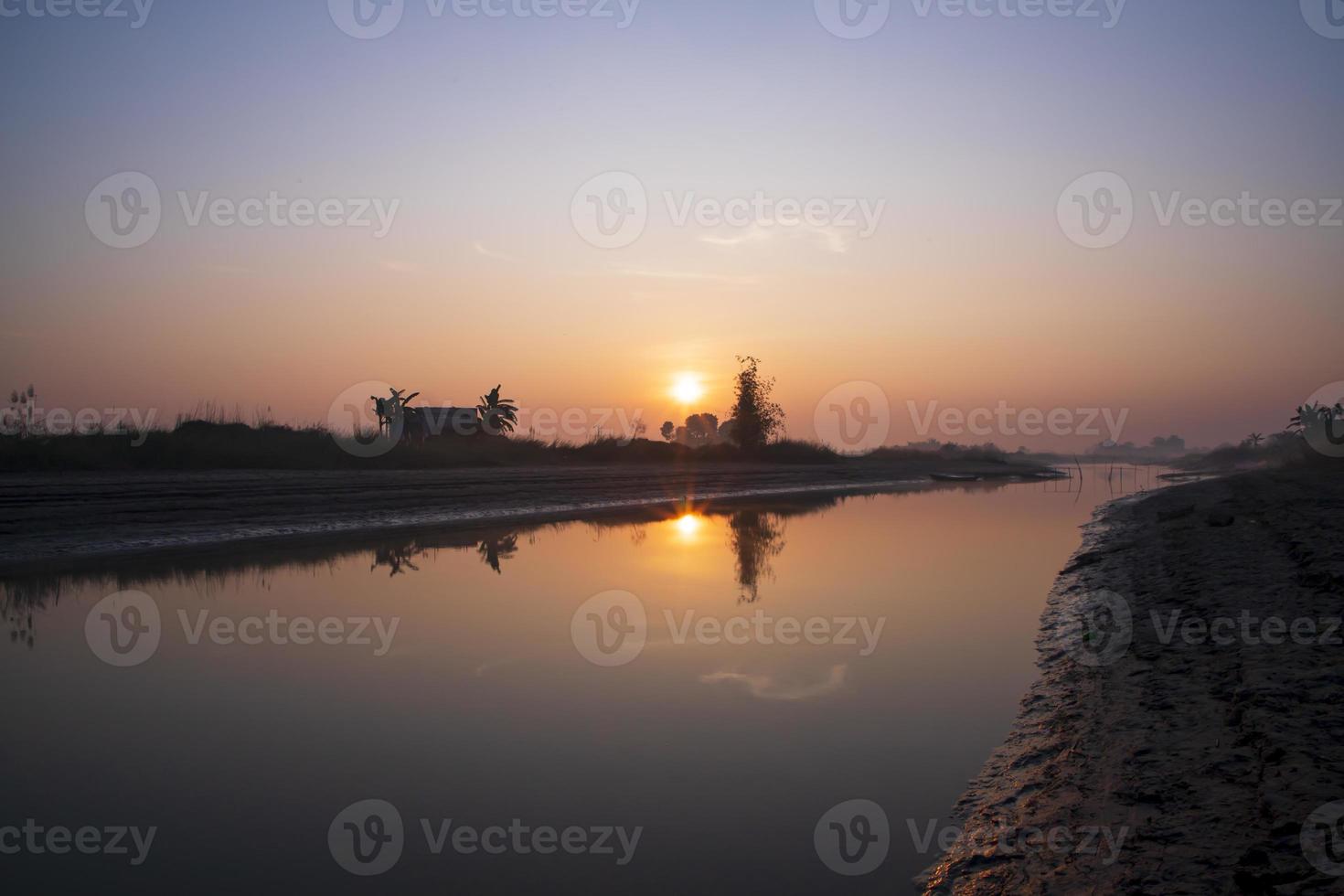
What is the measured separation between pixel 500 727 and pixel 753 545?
13.2 meters

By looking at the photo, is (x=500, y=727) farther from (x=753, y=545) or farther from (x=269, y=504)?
(x=269, y=504)

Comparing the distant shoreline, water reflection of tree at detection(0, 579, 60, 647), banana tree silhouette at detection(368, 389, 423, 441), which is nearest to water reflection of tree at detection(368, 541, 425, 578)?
the distant shoreline

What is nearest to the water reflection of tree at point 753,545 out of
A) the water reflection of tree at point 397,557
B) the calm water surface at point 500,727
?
the calm water surface at point 500,727

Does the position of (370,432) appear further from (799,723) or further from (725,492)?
(799,723)

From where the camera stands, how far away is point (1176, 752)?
18.2 feet

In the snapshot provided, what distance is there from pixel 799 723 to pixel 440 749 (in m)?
3.05

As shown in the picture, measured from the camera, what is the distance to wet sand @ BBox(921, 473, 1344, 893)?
4.14 m

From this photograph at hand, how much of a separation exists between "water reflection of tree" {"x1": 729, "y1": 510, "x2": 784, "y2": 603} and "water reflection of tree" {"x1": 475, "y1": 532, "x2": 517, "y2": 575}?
469 cm

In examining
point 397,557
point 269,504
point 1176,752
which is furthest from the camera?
point 269,504

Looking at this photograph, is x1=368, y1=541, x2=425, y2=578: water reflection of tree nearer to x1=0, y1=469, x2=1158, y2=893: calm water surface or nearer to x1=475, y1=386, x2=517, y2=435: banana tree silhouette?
x1=0, y1=469, x2=1158, y2=893: calm water surface

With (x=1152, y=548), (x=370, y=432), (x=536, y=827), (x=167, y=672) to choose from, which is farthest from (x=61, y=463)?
(x=1152, y=548)

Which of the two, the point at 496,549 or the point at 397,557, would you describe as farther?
the point at 496,549

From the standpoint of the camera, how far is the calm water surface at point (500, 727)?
4719 mm

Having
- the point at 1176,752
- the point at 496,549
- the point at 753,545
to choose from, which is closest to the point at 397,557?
the point at 496,549
